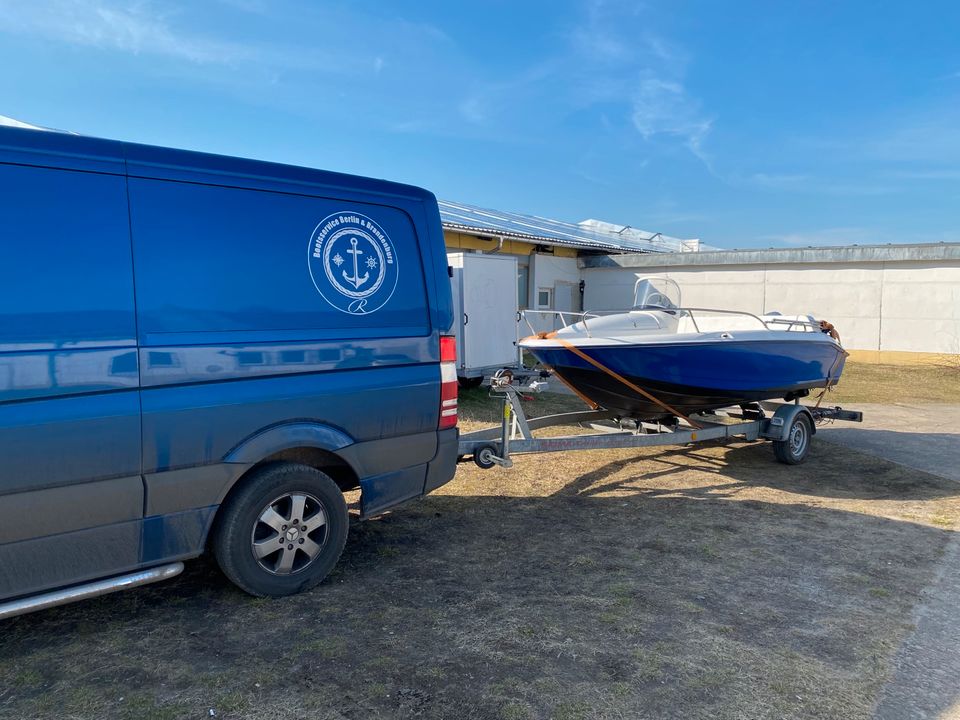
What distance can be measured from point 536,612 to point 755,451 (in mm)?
5320

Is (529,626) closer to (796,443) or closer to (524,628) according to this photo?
(524,628)

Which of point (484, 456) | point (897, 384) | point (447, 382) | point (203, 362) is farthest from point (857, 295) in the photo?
point (203, 362)

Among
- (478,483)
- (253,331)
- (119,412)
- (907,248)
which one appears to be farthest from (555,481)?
(907,248)

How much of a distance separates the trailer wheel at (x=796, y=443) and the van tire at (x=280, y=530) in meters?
5.26

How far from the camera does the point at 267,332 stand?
3.47 meters

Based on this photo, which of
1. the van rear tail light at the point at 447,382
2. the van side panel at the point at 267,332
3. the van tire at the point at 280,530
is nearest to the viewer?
the van side panel at the point at 267,332

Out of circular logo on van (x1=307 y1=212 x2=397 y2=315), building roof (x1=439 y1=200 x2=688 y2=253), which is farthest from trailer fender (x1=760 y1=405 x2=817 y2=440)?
building roof (x1=439 y1=200 x2=688 y2=253)

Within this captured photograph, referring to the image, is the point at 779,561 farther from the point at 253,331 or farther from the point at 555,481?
the point at 253,331

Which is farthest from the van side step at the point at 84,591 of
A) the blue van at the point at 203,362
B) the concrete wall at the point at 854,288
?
the concrete wall at the point at 854,288

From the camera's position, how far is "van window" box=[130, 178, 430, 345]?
126 inches

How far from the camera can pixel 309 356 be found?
361 cm

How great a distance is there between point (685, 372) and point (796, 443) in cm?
207

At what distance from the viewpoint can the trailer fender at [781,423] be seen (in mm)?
7079

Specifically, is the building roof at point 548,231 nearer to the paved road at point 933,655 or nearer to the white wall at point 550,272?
the white wall at point 550,272
